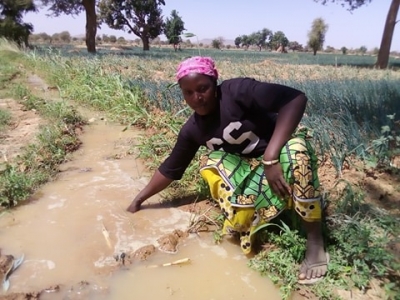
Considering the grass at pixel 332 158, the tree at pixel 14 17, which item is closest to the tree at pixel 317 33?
the tree at pixel 14 17

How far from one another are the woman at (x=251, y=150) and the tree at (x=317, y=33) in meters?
39.0

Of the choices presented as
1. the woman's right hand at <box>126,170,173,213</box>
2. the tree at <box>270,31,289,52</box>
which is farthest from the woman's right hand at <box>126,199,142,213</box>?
the tree at <box>270,31,289,52</box>

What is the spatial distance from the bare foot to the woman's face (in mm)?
775

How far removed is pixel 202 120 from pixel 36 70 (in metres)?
7.68

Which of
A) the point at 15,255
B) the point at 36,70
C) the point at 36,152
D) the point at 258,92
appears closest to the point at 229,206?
the point at 258,92

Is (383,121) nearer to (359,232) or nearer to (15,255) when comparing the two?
(359,232)

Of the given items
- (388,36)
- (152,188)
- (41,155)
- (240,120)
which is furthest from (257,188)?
(388,36)

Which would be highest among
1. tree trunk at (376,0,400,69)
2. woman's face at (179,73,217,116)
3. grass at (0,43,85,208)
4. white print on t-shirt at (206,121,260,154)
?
tree trunk at (376,0,400,69)

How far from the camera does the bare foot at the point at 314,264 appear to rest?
1.49 m

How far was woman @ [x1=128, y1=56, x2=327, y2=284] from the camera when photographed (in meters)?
1.48

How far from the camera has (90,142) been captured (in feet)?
11.3

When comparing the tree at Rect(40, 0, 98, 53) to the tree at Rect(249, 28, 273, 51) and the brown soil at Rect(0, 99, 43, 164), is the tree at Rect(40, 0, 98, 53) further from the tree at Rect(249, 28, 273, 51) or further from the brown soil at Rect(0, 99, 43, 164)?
the tree at Rect(249, 28, 273, 51)

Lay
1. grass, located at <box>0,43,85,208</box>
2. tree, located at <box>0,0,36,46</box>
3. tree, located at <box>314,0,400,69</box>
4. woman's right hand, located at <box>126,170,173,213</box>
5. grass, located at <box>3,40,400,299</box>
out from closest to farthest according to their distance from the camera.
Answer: grass, located at <box>3,40,400,299</box>, woman's right hand, located at <box>126,170,173,213</box>, grass, located at <box>0,43,85,208</box>, tree, located at <box>314,0,400,69</box>, tree, located at <box>0,0,36,46</box>

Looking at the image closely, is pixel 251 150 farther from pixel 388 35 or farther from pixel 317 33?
pixel 317 33
